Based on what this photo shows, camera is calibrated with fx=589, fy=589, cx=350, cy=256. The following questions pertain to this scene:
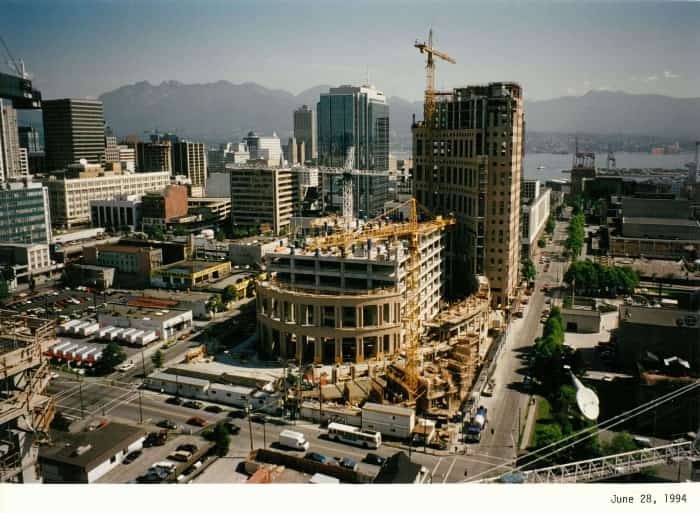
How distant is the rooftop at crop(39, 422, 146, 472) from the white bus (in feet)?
8.17

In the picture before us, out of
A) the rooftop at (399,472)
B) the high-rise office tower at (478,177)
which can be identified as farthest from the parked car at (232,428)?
the high-rise office tower at (478,177)

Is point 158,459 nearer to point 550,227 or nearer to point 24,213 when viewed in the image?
point 24,213

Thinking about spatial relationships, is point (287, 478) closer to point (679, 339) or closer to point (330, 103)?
point (679, 339)

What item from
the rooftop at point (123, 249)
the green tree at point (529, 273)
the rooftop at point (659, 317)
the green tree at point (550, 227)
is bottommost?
the green tree at point (529, 273)

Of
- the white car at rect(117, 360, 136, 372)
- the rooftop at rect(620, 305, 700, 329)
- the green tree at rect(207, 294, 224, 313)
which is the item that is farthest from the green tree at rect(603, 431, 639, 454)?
the green tree at rect(207, 294, 224, 313)

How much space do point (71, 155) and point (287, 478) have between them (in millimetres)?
31830

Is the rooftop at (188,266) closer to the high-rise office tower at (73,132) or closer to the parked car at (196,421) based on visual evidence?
the parked car at (196,421)

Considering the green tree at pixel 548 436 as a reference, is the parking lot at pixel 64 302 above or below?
above

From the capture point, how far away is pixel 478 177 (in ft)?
44.9

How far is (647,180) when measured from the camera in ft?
101

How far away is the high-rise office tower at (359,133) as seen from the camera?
93.9 ft

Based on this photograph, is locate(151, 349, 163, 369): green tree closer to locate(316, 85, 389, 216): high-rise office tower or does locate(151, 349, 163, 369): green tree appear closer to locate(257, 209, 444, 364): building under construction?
locate(257, 209, 444, 364): building under construction

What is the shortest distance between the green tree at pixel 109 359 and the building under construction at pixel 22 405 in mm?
6438

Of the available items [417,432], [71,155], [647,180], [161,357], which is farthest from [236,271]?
[647,180]
